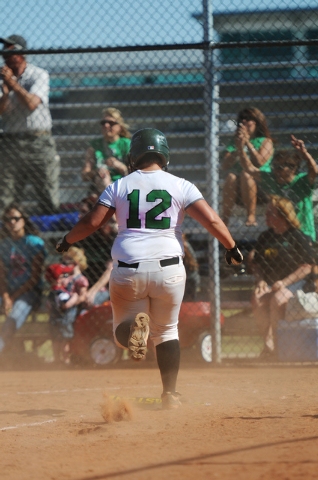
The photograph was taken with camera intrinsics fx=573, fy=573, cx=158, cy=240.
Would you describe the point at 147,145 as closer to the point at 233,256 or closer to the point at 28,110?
the point at 233,256

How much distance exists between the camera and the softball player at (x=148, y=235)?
3.65m

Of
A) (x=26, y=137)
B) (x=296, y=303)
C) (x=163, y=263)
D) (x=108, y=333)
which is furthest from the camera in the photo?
(x=26, y=137)

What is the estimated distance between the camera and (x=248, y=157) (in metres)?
6.33

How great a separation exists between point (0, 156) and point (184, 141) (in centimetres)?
362

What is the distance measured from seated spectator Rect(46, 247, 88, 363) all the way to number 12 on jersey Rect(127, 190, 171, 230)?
3.02 meters

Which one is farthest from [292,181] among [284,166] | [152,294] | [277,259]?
[152,294]

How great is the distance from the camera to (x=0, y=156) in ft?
23.8

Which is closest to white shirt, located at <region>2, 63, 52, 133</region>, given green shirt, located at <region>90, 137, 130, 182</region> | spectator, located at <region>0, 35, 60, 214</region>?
spectator, located at <region>0, 35, 60, 214</region>

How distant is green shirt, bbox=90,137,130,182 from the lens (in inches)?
267

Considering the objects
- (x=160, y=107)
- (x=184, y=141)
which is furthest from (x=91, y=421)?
(x=160, y=107)

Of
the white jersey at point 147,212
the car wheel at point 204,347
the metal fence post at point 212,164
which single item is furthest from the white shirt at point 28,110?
the white jersey at point 147,212

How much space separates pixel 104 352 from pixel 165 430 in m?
3.18

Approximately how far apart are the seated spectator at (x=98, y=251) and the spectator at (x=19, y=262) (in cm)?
58

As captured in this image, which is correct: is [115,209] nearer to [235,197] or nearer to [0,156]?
[235,197]
